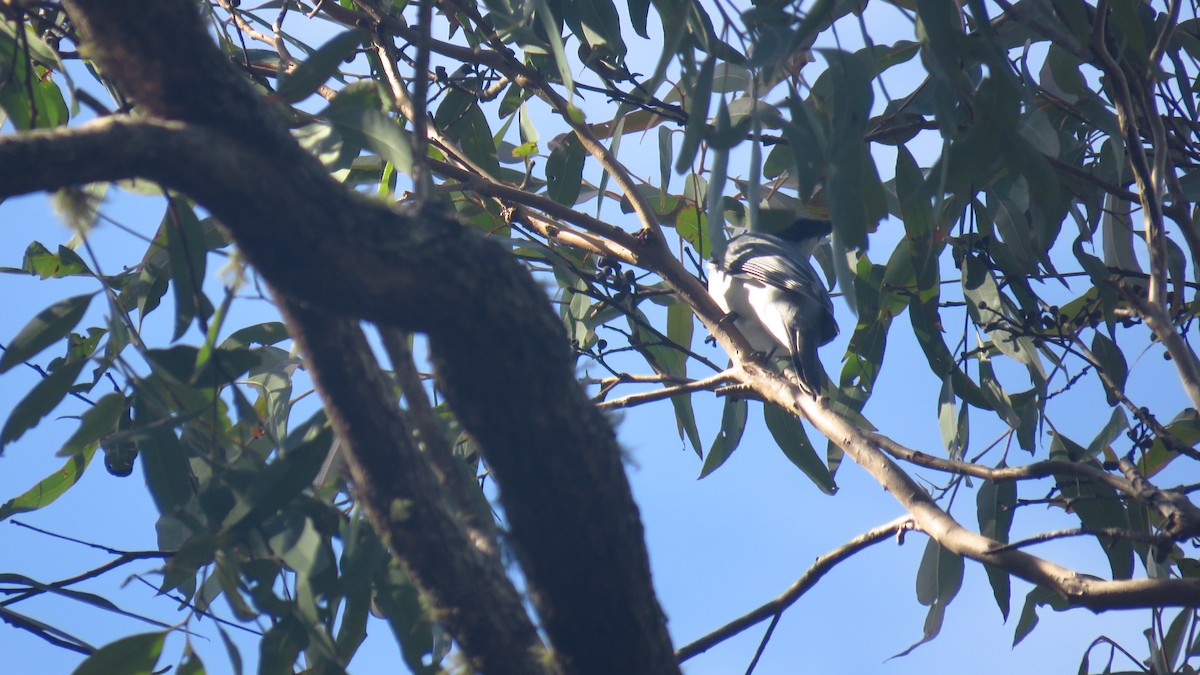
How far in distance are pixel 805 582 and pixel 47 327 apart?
1506 millimetres

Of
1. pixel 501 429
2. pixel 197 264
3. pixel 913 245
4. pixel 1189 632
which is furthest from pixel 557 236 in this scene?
pixel 1189 632

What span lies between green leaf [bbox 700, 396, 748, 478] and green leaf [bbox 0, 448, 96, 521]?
182 cm

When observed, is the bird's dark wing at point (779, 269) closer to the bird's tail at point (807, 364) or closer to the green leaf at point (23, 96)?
the bird's tail at point (807, 364)

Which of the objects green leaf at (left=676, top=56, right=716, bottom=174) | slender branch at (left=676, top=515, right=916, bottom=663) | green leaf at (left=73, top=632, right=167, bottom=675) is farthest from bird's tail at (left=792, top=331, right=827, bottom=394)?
green leaf at (left=73, top=632, right=167, bottom=675)

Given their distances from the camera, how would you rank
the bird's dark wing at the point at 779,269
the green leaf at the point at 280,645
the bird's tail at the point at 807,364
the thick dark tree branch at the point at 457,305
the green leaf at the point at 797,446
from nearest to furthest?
the thick dark tree branch at the point at 457,305
the green leaf at the point at 280,645
the green leaf at the point at 797,446
the bird's tail at the point at 807,364
the bird's dark wing at the point at 779,269

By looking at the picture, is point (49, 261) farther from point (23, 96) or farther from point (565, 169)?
point (565, 169)

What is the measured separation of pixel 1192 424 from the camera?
2518 millimetres

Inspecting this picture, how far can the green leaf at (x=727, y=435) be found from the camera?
3154 millimetres

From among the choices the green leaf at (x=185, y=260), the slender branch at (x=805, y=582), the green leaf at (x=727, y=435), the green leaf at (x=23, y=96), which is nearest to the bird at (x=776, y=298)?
the green leaf at (x=727, y=435)

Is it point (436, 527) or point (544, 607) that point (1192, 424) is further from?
point (436, 527)

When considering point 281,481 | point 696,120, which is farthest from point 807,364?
point 281,481

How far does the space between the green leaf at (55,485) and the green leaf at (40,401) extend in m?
0.83

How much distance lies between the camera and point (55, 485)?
8.13 ft

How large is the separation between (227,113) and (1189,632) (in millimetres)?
2439
